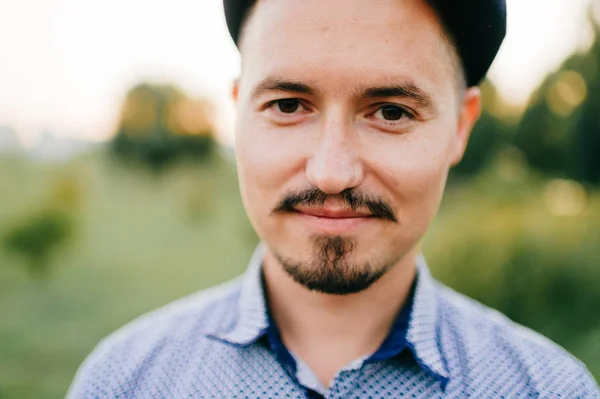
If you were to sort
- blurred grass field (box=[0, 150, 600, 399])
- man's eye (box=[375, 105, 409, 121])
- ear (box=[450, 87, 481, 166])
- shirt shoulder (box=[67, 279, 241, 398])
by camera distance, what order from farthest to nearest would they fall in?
blurred grass field (box=[0, 150, 600, 399]), ear (box=[450, 87, 481, 166]), shirt shoulder (box=[67, 279, 241, 398]), man's eye (box=[375, 105, 409, 121])

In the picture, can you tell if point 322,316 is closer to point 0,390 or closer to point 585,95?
point 0,390

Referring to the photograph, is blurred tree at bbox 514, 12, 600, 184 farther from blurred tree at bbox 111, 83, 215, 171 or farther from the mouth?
blurred tree at bbox 111, 83, 215, 171

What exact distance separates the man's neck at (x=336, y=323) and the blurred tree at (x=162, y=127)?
49.2ft

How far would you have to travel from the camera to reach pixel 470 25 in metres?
1.63

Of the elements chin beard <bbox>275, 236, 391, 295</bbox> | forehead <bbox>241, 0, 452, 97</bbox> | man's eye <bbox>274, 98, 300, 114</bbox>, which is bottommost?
chin beard <bbox>275, 236, 391, 295</bbox>

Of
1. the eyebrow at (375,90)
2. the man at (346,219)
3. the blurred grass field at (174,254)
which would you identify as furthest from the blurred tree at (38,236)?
the eyebrow at (375,90)

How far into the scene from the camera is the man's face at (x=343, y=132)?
1476 millimetres

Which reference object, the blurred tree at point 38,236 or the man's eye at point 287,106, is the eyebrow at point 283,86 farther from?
the blurred tree at point 38,236

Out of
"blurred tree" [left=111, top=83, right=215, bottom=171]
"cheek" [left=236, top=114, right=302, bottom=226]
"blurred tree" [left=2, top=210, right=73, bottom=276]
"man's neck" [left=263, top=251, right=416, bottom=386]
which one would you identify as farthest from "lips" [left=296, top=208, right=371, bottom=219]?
"blurred tree" [left=111, top=83, right=215, bottom=171]

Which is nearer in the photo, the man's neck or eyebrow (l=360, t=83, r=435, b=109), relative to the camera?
eyebrow (l=360, t=83, r=435, b=109)

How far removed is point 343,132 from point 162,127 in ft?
54.7

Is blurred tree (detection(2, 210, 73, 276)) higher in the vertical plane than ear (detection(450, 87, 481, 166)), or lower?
lower

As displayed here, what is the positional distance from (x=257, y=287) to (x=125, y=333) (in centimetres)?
54

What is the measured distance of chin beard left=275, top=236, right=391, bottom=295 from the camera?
1.54 metres
